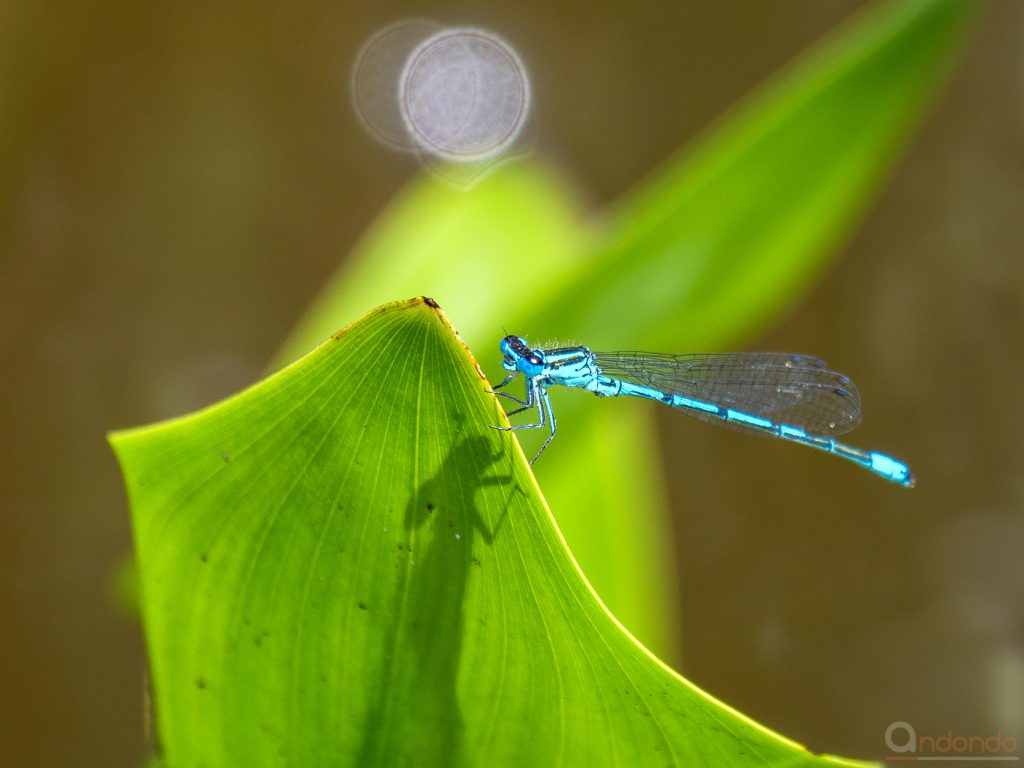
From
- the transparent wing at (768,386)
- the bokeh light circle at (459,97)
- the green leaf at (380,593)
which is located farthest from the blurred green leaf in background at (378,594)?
the bokeh light circle at (459,97)

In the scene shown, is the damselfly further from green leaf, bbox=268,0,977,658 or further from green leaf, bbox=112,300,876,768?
green leaf, bbox=112,300,876,768

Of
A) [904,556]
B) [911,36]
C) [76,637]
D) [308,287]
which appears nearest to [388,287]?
[911,36]

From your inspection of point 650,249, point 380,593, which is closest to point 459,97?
point 650,249

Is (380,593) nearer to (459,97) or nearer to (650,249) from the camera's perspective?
(650,249)

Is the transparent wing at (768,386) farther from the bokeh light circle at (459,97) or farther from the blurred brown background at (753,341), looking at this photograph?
the blurred brown background at (753,341)

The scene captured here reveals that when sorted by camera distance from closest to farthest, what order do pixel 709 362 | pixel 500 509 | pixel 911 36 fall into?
pixel 500 509 < pixel 911 36 < pixel 709 362

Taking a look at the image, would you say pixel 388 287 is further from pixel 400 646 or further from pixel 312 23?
pixel 312 23
